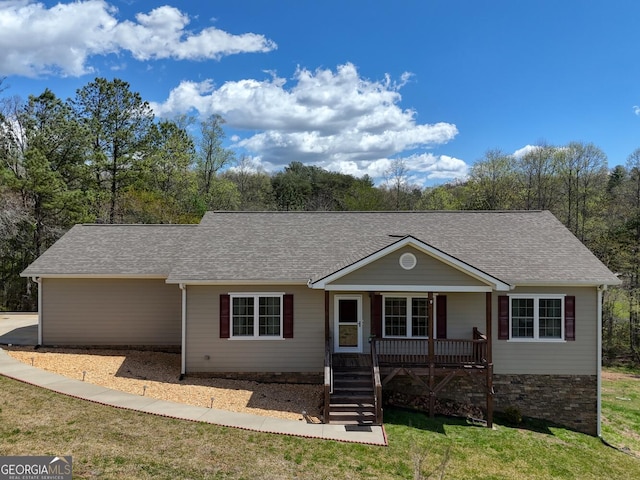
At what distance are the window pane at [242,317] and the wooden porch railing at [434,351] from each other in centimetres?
404

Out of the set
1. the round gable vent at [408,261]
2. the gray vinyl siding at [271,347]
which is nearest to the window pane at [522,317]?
the round gable vent at [408,261]

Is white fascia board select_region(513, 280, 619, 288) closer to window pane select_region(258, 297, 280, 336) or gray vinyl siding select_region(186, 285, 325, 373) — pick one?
gray vinyl siding select_region(186, 285, 325, 373)

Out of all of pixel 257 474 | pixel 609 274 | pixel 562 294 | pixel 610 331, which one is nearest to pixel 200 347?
pixel 257 474

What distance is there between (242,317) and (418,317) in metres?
5.70

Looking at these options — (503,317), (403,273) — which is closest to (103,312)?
(403,273)

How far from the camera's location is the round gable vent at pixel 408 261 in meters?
12.5

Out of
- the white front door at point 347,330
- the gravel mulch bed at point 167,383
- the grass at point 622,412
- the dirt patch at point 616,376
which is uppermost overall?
the white front door at point 347,330

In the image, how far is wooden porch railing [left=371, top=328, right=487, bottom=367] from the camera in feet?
41.6

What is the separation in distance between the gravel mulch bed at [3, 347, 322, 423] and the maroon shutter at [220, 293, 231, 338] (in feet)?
4.91

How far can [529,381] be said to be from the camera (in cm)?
1355

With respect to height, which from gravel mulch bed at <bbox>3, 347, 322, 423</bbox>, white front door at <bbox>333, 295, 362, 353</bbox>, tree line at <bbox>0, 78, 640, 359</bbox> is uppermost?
tree line at <bbox>0, 78, 640, 359</bbox>

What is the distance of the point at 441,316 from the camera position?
1383 centimetres

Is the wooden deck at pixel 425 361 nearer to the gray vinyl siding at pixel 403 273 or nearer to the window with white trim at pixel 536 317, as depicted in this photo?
the window with white trim at pixel 536 317

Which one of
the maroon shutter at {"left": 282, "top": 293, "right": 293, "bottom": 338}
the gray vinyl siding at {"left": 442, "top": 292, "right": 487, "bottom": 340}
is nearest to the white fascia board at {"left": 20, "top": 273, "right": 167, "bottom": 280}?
the maroon shutter at {"left": 282, "top": 293, "right": 293, "bottom": 338}
